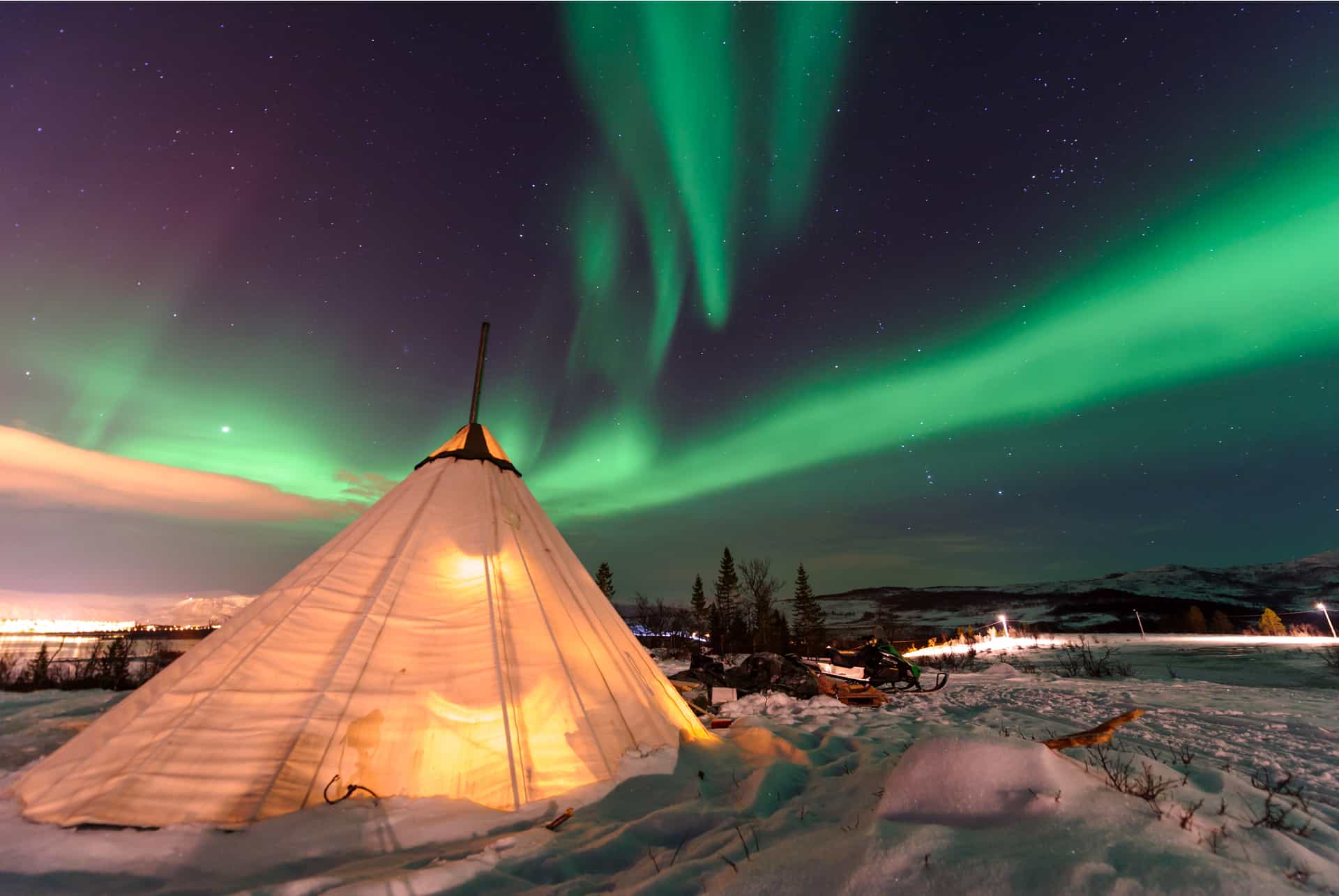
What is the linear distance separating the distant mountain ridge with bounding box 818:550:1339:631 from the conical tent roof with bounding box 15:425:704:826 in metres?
53.8

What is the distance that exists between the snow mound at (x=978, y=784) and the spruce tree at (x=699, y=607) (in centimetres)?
4345

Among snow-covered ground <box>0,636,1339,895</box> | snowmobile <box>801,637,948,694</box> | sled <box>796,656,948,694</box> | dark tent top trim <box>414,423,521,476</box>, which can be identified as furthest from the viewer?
snowmobile <box>801,637,948,694</box>

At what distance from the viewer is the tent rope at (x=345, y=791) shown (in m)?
2.81

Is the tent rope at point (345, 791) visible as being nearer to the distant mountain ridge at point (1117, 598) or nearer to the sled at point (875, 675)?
the sled at point (875, 675)

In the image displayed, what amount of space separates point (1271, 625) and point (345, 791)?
1172 inches

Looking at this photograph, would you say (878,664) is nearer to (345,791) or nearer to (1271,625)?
(345,791)

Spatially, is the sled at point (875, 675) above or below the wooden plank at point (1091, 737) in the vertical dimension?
below

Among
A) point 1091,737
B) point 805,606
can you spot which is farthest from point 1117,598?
point 1091,737

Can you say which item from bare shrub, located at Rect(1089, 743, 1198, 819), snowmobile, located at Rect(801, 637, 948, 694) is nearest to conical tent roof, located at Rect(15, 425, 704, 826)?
bare shrub, located at Rect(1089, 743, 1198, 819)

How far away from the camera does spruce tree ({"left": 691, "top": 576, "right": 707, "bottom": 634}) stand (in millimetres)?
45656

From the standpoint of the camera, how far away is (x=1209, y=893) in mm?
1500

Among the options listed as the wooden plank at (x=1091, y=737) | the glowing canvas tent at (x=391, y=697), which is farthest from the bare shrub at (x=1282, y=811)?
the glowing canvas tent at (x=391, y=697)

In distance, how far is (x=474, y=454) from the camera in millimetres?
5297

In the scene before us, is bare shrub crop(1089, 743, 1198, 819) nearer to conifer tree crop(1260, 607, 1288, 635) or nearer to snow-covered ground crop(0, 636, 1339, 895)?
snow-covered ground crop(0, 636, 1339, 895)
